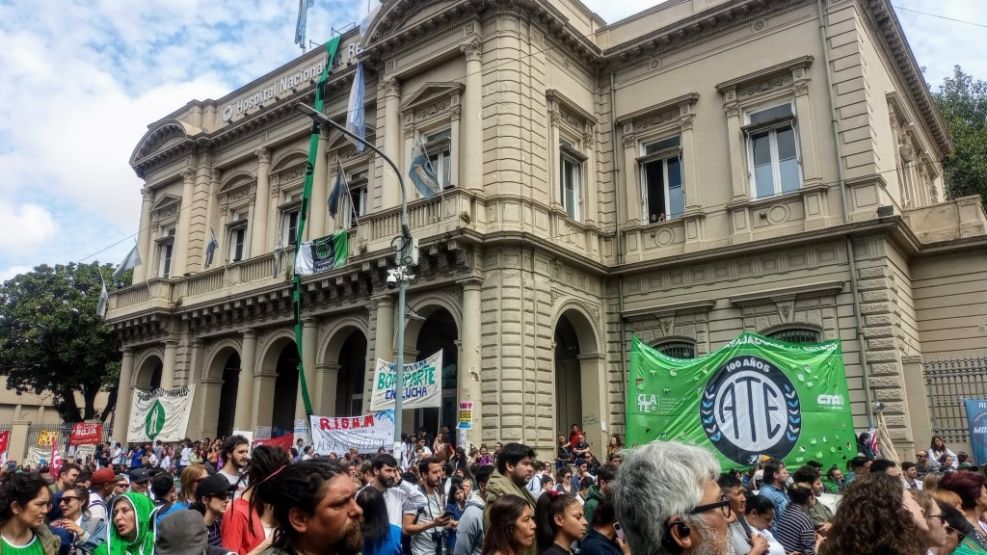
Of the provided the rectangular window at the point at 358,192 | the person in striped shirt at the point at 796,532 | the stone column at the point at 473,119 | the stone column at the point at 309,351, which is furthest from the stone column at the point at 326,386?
the person in striped shirt at the point at 796,532

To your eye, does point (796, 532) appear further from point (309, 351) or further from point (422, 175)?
point (309, 351)

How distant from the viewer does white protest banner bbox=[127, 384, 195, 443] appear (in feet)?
74.6

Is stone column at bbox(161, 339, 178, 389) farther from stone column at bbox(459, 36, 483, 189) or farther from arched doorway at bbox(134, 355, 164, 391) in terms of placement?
stone column at bbox(459, 36, 483, 189)

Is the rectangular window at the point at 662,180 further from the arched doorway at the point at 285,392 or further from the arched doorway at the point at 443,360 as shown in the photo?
the arched doorway at the point at 285,392

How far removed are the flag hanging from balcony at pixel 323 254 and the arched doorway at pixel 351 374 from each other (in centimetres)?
355

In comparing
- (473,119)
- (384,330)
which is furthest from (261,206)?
(473,119)

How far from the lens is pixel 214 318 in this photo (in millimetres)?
25469

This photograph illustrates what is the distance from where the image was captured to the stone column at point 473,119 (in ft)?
59.8

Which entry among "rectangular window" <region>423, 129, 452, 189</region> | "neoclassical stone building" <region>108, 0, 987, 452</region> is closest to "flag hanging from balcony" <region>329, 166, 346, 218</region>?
"neoclassical stone building" <region>108, 0, 987, 452</region>

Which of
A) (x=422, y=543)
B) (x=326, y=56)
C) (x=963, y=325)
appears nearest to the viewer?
(x=422, y=543)

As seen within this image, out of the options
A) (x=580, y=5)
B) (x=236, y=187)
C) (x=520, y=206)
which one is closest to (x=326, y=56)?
(x=236, y=187)

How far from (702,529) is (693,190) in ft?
57.2

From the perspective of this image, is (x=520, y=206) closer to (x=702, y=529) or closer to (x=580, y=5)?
(x=580, y=5)

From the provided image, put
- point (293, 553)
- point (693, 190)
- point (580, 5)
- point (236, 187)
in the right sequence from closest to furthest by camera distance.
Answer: point (293, 553)
point (693, 190)
point (580, 5)
point (236, 187)
